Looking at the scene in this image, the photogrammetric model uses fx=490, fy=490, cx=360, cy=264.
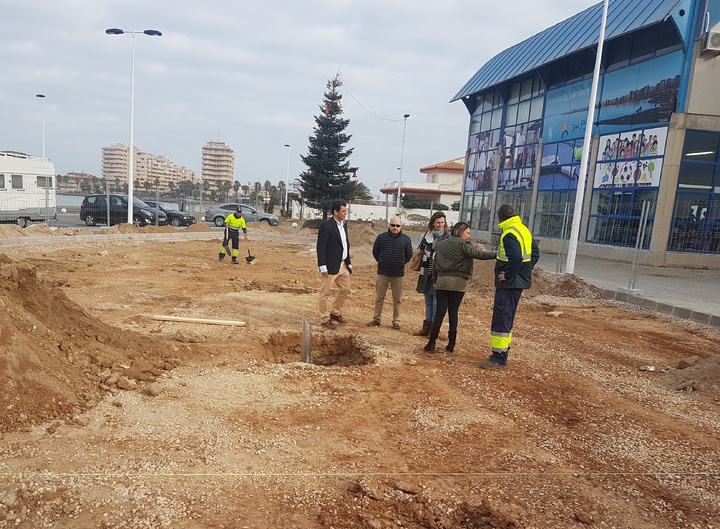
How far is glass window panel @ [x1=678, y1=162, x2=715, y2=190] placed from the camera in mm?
17469

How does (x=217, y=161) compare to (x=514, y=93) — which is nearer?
(x=514, y=93)

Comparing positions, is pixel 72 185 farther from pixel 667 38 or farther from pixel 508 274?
pixel 508 274

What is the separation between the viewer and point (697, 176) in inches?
692

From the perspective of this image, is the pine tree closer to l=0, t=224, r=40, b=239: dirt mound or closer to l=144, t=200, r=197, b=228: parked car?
l=144, t=200, r=197, b=228: parked car

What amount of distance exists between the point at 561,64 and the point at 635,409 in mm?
22731

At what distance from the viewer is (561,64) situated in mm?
23375

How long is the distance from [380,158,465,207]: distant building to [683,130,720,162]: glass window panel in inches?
1526

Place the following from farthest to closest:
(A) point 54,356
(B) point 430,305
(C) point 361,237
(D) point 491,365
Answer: (C) point 361,237 < (B) point 430,305 < (D) point 491,365 < (A) point 54,356

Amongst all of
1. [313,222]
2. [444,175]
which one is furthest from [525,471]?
[444,175]

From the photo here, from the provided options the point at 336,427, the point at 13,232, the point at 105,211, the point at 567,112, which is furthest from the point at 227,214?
the point at 336,427

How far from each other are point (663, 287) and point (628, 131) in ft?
29.9

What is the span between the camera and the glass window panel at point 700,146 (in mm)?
17297

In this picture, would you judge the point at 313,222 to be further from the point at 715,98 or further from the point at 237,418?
the point at 237,418

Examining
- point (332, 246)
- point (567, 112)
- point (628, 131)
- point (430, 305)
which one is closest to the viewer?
point (430, 305)
